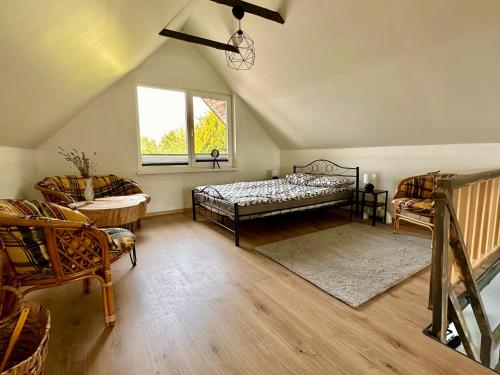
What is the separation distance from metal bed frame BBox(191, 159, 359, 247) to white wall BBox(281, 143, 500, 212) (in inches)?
5.2

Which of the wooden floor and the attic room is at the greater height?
the attic room

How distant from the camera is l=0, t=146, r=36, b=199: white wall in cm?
222

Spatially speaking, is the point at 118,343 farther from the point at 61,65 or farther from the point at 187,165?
the point at 187,165

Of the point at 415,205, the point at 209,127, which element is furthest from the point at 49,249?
the point at 209,127

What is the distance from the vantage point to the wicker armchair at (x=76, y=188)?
2711 mm

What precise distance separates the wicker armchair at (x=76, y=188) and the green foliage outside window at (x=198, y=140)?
2.66ft

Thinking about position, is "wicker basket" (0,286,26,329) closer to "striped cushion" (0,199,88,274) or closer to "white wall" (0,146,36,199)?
"striped cushion" (0,199,88,274)

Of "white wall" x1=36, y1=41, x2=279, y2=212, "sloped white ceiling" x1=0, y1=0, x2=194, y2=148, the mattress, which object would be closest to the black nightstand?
the mattress

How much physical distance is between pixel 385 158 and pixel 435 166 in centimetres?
67

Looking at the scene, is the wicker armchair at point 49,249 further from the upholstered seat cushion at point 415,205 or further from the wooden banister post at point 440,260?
the upholstered seat cushion at point 415,205

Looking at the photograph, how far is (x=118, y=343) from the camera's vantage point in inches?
54.1

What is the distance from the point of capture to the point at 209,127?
470cm

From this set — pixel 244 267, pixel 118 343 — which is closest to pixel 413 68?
pixel 244 267

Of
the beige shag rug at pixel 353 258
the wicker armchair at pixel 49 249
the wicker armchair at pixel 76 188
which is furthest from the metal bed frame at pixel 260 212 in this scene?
the wicker armchair at pixel 49 249
